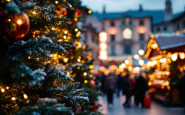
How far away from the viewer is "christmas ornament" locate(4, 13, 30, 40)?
361 centimetres

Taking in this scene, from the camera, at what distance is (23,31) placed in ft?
12.4

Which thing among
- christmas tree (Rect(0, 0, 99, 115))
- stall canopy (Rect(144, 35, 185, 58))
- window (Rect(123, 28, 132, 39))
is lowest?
christmas tree (Rect(0, 0, 99, 115))

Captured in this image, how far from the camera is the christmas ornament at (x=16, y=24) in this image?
361 centimetres

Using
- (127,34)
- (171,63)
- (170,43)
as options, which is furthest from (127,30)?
(171,63)

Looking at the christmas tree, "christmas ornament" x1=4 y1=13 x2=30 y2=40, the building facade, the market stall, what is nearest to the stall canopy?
the market stall

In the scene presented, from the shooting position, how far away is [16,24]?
367 cm

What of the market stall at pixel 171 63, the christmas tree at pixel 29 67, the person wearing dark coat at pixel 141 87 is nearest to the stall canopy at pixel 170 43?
the market stall at pixel 171 63

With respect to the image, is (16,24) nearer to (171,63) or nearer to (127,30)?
(171,63)

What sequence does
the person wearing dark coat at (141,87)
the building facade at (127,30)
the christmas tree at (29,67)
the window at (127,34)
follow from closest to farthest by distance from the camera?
the christmas tree at (29,67) → the person wearing dark coat at (141,87) → the building facade at (127,30) → the window at (127,34)

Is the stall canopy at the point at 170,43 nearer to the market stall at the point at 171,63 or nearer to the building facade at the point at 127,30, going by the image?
the market stall at the point at 171,63

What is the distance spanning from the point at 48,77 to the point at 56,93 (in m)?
0.34

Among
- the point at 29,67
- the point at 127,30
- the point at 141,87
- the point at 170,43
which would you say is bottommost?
the point at 29,67

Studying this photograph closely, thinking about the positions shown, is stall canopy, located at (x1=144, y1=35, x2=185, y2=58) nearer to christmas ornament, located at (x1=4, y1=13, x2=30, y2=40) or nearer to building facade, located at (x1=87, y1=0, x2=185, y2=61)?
christmas ornament, located at (x1=4, y1=13, x2=30, y2=40)

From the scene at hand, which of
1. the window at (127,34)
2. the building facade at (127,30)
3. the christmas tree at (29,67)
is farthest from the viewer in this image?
the window at (127,34)
